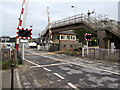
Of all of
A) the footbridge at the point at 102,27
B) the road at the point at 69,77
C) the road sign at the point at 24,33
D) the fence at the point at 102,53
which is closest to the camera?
the road at the point at 69,77

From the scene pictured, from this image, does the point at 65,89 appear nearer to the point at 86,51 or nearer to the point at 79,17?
the point at 86,51

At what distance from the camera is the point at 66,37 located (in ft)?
84.1

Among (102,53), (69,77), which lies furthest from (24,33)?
(102,53)

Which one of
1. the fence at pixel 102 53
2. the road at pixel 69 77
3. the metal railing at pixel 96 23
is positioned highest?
the metal railing at pixel 96 23

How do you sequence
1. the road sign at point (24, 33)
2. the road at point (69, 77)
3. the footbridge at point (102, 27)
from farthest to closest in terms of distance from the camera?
the footbridge at point (102, 27), the road sign at point (24, 33), the road at point (69, 77)

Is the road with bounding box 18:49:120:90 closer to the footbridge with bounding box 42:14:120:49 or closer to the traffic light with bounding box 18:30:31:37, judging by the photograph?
the traffic light with bounding box 18:30:31:37

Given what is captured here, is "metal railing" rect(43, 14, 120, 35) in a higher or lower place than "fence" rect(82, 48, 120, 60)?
higher

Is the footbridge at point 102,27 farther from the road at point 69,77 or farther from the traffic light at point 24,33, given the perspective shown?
the traffic light at point 24,33

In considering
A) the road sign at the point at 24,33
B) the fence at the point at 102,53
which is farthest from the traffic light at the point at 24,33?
the fence at the point at 102,53

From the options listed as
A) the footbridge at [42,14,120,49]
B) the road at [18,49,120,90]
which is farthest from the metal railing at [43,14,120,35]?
the road at [18,49,120,90]

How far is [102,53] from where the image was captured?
1095 cm

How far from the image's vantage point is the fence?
31.8 ft

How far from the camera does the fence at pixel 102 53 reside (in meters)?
9.69

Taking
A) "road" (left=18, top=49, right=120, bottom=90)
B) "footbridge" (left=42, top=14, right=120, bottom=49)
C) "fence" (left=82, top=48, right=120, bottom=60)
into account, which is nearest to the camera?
"road" (left=18, top=49, right=120, bottom=90)
